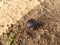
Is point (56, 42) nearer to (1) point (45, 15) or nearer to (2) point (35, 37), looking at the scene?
(2) point (35, 37)

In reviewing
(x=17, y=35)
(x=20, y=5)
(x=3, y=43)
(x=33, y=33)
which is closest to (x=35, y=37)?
(x=33, y=33)

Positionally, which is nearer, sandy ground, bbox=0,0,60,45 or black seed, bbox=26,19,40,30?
sandy ground, bbox=0,0,60,45

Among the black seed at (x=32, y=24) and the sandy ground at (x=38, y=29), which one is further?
the black seed at (x=32, y=24)
